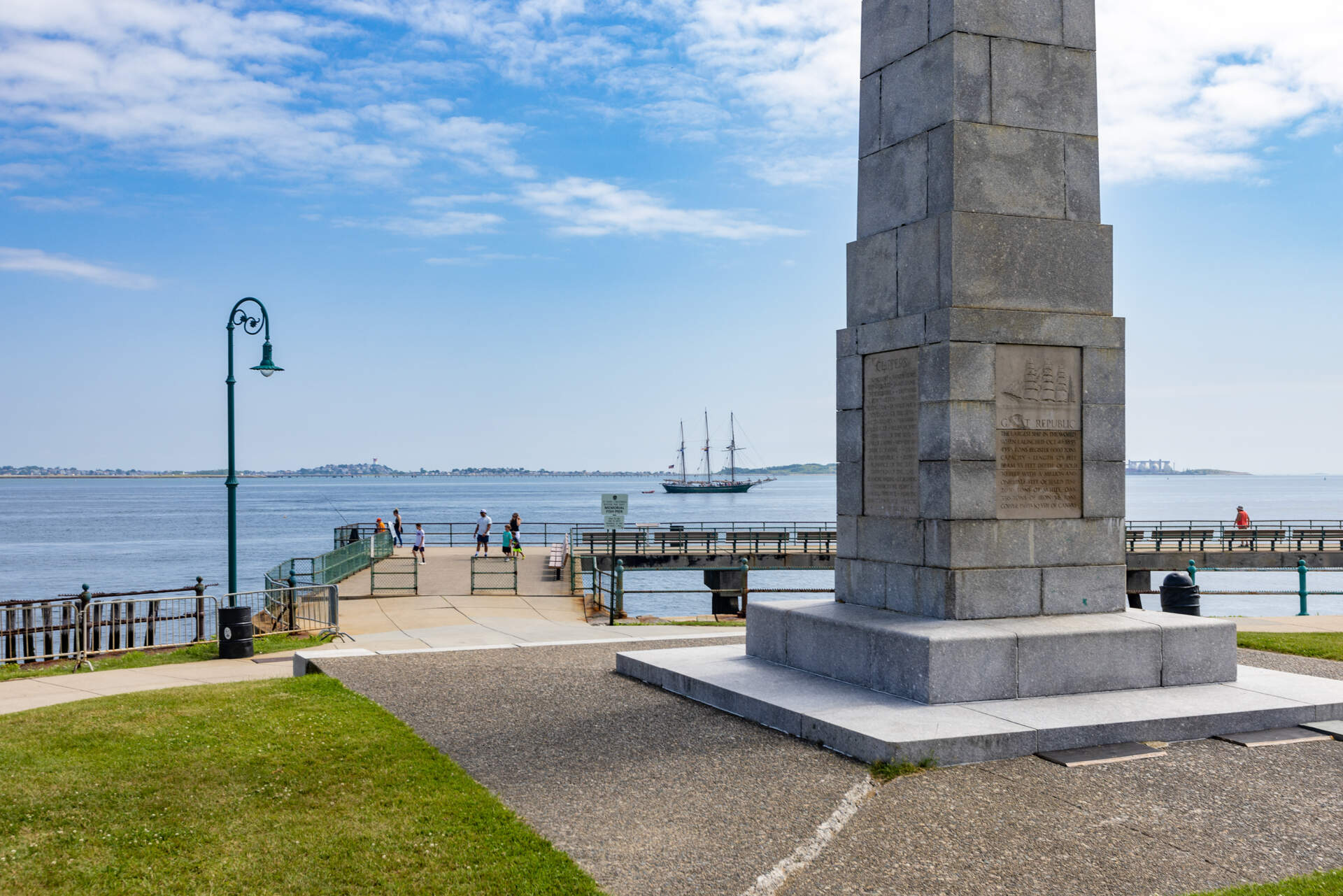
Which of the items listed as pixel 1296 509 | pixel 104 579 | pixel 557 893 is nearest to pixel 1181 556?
pixel 557 893

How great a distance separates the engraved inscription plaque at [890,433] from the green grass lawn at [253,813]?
15.5 ft

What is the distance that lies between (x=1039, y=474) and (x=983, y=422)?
814mm

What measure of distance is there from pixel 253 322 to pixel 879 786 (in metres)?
18.7

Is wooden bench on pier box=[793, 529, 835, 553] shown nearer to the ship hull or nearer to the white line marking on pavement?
the white line marking on pavement

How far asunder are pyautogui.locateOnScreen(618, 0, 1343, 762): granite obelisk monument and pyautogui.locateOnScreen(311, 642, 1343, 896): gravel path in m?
1.06

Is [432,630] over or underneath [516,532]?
underneath

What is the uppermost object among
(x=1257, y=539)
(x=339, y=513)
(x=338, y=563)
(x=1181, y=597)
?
(x=1181, y=597)

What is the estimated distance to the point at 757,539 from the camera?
38281mm

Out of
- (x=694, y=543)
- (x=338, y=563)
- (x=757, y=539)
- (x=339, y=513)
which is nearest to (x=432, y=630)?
(x=338, y=563)

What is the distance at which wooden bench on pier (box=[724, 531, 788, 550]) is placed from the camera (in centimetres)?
3916

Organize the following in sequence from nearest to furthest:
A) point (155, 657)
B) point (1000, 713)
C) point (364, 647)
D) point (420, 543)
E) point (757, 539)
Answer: point (1000, 713)
point (364, 647)
point (155, 657)
point (420, 543)
point (757, 539)

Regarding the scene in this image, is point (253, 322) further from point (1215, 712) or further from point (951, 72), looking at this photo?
point (1215, 712)

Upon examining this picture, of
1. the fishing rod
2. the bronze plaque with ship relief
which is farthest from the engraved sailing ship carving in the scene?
the fishing rod

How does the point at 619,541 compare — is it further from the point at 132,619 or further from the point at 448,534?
the point at 132,619
